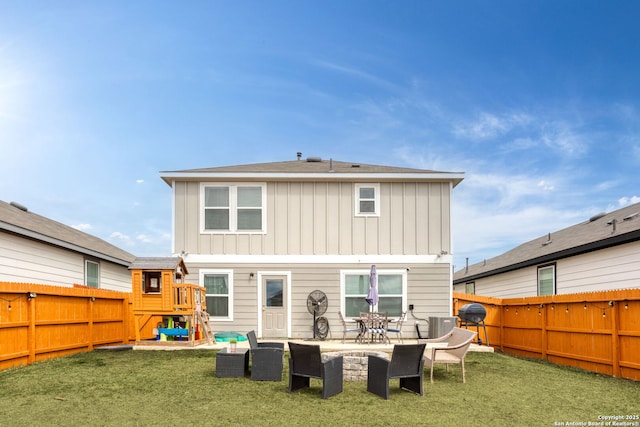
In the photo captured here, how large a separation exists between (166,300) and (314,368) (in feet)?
19.3

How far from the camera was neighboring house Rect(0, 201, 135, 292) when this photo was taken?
476 inches

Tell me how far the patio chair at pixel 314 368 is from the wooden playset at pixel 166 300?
541 cm

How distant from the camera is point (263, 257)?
47.7 ft

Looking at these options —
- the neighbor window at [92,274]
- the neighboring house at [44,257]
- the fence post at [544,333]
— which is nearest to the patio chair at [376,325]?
the fence post at [544,333]

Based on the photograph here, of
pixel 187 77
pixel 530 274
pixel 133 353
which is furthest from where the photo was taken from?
pixel 530 274

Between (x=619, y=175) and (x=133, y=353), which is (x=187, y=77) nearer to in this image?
(x=133, y=353)

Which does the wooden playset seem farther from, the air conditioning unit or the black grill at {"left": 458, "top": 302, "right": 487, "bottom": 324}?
the black grill at {"left": 458, "top": 302, "right": 487, "bottom": 324}

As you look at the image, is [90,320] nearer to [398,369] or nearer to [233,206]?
[233,206]

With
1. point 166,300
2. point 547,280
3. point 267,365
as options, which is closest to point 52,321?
point 166,300

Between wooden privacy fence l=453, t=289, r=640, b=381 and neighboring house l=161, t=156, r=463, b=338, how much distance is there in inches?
64.9

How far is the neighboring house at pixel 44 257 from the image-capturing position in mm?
12102

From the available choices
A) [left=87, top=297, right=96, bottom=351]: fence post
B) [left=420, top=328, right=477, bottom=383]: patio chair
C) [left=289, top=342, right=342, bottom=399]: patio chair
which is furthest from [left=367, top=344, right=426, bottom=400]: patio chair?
[left=87, top=297, right=96, bottom=351]: fence post

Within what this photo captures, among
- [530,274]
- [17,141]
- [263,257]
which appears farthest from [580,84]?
[17,141]

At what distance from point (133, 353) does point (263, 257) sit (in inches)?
177
